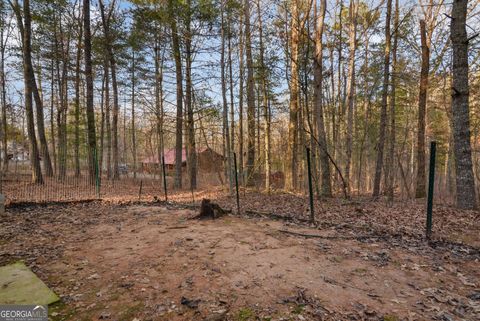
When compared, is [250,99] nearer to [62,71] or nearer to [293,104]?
[293,104]

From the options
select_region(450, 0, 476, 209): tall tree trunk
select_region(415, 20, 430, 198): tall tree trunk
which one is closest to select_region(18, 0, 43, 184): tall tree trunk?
select_region(450, 0, 476, 209): tall tree trunk

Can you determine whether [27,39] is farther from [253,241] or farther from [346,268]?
[346,268]

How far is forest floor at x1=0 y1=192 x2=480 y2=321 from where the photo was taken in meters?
2.31

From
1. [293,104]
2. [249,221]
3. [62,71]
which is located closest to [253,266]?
[249,221]

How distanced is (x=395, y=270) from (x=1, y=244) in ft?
17.5

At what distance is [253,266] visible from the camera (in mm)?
3068

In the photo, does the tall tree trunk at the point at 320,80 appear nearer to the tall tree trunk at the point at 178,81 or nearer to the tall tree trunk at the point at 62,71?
the tall tree trunk at the point at 178,81

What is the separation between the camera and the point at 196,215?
5.33 m

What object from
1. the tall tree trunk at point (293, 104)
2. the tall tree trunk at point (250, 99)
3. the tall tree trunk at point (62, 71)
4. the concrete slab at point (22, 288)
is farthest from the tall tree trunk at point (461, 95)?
the tall tree trunk at point (62, 71)

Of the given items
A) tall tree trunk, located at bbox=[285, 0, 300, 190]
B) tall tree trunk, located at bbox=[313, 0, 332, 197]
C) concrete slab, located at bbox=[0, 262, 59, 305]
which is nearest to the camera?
concrete slab, located at bbox=[0, 262, 59, 305]

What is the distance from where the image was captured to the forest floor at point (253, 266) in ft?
7.58

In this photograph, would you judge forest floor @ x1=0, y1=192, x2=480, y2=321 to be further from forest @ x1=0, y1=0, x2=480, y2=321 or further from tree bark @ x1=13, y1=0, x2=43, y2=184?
tree bark @ x1=13, y1=0, x2=43, y2=184

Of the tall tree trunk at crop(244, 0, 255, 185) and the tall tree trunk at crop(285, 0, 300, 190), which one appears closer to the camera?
the tall tree trunk at crop(285, 0, 300, 190)

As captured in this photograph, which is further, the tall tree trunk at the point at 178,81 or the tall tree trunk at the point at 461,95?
the tall tree trunk at the point at 178,81
